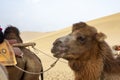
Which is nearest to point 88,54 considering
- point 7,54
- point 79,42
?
point 79,42

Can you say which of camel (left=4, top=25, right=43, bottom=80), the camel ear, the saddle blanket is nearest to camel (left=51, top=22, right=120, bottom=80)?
the camel ear

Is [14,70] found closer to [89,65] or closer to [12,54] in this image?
[12,54]

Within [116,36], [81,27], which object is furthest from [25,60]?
[116,36]

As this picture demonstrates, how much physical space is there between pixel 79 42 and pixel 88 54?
0.20m

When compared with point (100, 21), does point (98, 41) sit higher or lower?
higher

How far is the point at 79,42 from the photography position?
5.53 meters

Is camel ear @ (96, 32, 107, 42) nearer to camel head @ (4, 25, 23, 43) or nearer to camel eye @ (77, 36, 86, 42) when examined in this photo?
camel eye @ (77, 36, 86, 42)

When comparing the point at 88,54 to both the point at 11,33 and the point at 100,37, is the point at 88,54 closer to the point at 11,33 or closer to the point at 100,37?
→ the point at 100,37

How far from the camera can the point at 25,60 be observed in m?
9.41

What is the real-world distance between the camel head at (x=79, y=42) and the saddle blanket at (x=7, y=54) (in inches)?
131

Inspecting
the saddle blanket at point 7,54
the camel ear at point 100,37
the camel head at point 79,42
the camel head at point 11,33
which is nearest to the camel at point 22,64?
the camel head at point 11,33

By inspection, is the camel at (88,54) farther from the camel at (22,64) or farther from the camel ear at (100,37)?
the camel at (22,64)

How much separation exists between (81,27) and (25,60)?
397cm

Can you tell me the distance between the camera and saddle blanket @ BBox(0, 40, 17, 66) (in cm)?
866
